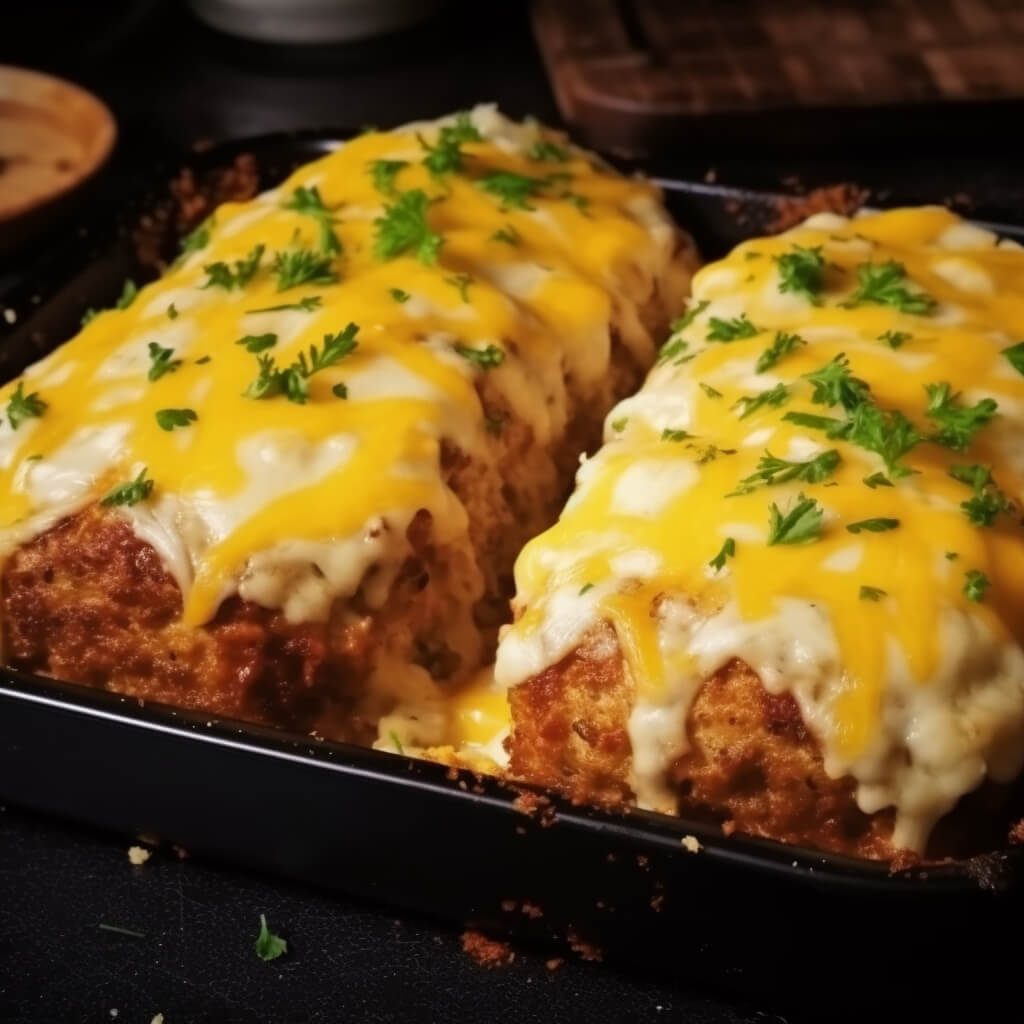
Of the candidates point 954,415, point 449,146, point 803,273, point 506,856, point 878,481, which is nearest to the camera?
point 506,856

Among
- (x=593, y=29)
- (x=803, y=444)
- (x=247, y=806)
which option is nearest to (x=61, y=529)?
(x=247, y=806)

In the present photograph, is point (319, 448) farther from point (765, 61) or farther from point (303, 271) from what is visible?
point (765, 61)

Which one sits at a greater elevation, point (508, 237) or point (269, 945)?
point (508, 237)

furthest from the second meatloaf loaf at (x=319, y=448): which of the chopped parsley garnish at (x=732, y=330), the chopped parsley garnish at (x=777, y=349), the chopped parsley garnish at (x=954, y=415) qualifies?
the chopped parsley garnish at (x=954, y=415)

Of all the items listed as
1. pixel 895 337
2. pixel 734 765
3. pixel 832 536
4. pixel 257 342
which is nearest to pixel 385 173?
pixel 257 342

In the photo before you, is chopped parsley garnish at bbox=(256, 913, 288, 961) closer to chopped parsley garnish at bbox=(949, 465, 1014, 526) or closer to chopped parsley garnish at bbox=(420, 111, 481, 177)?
chopped parsley garnish at bbox=(949, 465, 1014, 526)

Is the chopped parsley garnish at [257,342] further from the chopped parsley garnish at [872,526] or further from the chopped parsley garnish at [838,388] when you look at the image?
the chopped parsley garnish at [872,526]

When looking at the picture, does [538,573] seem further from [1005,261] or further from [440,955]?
[1005,261]
